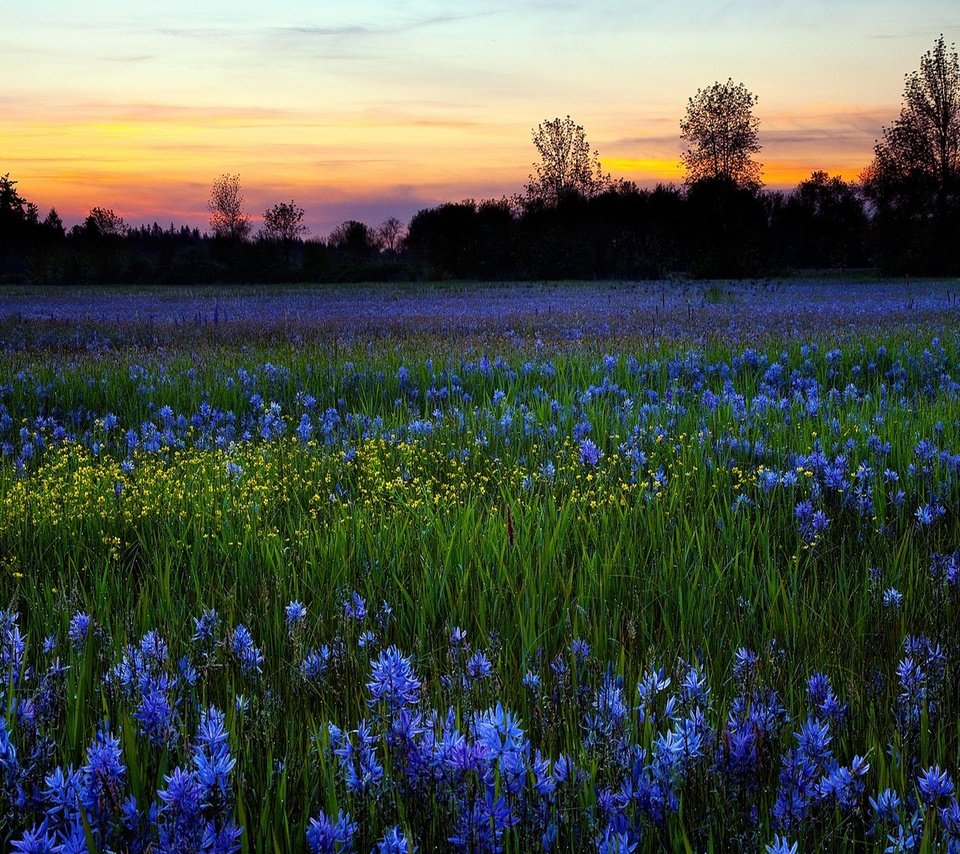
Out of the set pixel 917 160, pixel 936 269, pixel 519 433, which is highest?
pixel 917 160

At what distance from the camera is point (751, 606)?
9.32 ft

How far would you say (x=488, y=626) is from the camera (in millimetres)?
2791

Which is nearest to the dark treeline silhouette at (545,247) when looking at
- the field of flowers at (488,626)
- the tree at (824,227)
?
the tree at (824,227)

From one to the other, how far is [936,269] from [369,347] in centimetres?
4620

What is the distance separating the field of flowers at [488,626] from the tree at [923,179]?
46.6 m

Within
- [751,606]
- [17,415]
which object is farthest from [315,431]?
[751,606]

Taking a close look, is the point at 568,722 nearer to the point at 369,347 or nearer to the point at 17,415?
the point at 17,415

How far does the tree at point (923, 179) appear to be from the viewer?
47125 mm

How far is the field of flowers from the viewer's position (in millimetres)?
1606

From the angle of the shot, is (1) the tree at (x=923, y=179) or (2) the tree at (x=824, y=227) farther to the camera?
(2) the tree at (x=824, y=227)

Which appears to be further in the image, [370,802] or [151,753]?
[151,753]

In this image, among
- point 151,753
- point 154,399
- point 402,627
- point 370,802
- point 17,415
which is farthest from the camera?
point 154,399

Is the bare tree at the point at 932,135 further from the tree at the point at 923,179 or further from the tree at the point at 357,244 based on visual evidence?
the tree at the point at 357,244

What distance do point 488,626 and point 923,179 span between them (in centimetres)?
5460
